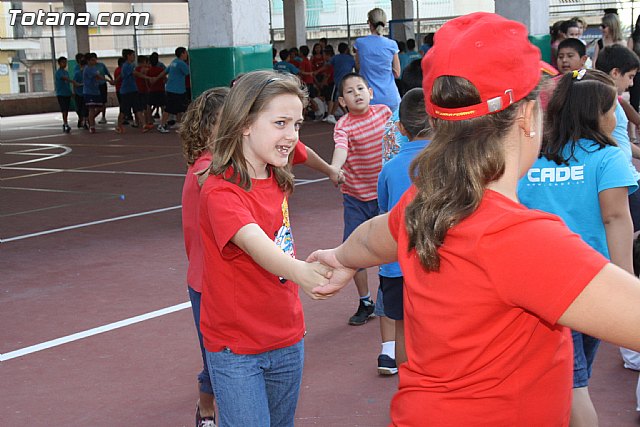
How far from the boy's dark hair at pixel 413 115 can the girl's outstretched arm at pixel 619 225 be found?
3.60 ft

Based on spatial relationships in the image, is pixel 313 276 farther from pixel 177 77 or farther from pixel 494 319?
pixel 177 77

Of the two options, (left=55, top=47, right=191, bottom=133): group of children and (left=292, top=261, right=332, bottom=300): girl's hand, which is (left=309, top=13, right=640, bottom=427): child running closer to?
(left=292, top=261, right=332, bottom=300): girl's hand

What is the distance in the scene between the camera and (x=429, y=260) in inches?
75.7

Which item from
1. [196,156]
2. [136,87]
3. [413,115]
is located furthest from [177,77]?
[196,156]

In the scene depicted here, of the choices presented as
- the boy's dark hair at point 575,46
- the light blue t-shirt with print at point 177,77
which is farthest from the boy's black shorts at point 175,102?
the boy's dark hair at point 575,46

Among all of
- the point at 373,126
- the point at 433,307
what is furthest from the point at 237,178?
the point at 373,126

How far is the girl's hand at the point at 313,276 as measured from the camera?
2486 mm

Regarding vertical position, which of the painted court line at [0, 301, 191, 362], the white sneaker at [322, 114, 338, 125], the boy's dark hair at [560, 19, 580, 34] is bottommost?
the painted court line at [0, 301, 191, 362]

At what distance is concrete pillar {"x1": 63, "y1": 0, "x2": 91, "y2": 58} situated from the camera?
29.5 m

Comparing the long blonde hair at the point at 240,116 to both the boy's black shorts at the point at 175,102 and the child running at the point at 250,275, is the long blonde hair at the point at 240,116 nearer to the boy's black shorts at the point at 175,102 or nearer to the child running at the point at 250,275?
the child running at the point at 250,275

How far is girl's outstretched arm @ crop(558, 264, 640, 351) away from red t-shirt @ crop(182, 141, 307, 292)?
2.40 m

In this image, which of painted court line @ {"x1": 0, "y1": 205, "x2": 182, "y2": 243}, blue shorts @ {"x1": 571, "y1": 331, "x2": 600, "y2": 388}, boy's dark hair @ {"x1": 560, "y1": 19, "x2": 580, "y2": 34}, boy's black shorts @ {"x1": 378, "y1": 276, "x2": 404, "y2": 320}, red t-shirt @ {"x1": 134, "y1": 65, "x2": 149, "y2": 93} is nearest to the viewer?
blue shorts @ {"x1": 571, "y1": 331, "x2": 600, "y2": 388}

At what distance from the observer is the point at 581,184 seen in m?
3.66

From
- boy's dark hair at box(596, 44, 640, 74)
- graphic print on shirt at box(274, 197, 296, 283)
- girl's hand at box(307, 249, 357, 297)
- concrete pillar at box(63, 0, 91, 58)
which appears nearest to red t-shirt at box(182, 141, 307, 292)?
graphic print on shirt at box(274, 197, 296, 283)
